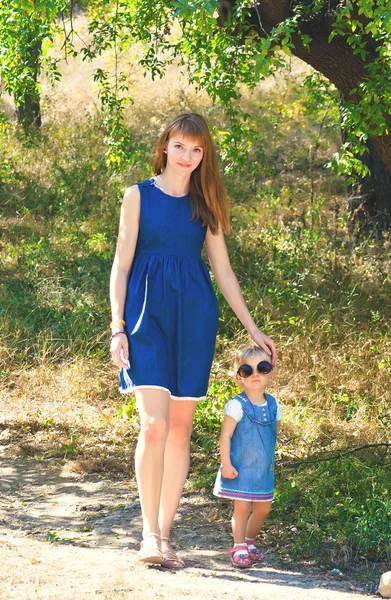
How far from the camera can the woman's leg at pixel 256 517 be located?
446cm

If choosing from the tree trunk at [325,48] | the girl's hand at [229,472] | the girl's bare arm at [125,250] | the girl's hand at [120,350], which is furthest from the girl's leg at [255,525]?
the tree trunk at [325,48]

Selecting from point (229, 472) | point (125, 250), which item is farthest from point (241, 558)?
point (125, 250)

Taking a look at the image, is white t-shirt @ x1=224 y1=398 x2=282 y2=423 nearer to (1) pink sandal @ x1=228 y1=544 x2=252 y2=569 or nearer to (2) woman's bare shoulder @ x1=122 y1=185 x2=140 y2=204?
(1) pink sandal @ x1=228 y1=544 x2=252 y2=569

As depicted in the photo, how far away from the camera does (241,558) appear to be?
14.3 ft

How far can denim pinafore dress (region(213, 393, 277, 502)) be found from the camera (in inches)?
172

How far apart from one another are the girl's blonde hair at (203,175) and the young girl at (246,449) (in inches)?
27.6

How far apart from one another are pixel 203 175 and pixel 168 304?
0.68 m

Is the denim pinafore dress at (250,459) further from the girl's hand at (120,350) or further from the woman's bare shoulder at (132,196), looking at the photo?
the woman's bare shoulder at (132,196)

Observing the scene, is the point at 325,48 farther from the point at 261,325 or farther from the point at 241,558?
the point at 241,558

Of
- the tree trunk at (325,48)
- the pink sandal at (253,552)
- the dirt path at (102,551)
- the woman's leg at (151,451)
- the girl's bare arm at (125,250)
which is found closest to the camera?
the dirt path at (102,551)

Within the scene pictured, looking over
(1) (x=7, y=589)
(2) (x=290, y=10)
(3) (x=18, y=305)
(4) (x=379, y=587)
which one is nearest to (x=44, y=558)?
(1) (x=7, y=589)

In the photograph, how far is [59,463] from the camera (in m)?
6.44

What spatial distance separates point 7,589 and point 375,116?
386cm

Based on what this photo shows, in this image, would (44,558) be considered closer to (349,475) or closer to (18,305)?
(349,475)
